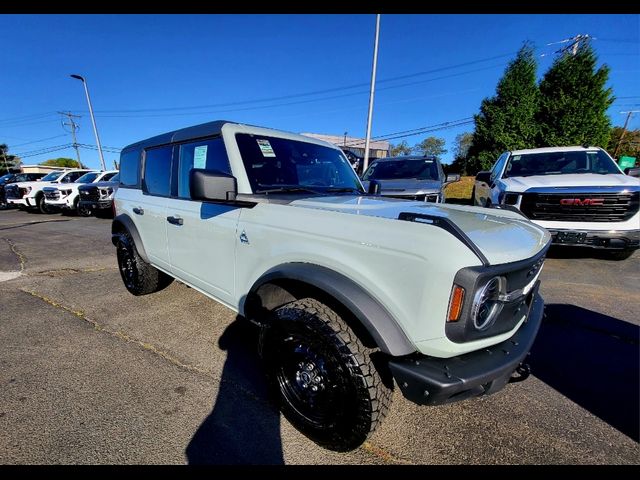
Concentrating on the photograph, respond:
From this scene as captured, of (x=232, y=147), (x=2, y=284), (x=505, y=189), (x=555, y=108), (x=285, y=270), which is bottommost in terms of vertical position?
(x=2, y=284)

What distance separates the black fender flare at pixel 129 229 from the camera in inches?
142

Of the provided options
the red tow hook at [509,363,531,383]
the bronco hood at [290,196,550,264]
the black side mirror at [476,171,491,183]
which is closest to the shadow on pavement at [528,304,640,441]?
the red tow hook at [509,363,531,383]

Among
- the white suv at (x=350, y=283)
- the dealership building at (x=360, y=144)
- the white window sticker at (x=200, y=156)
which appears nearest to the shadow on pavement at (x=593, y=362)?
the white suv at (x=350, y=283)

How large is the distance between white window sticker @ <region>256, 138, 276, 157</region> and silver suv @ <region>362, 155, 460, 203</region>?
3.56 metres

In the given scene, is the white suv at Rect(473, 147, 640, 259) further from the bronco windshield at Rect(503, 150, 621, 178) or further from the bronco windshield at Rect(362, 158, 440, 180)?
the bronco windshield at Rect(362, 158, 440, 180)

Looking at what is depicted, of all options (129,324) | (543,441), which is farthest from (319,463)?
Answer: (129,324)

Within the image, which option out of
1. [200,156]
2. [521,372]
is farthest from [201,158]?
[521,372]

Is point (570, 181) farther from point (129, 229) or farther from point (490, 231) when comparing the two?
point (129, 229)

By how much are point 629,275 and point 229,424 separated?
615 centimetres

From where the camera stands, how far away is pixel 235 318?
336 cm

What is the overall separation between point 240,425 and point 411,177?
6378mm

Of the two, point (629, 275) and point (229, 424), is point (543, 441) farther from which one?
point (629, 275)

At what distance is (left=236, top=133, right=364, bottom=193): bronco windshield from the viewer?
2.32m

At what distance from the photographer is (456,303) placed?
1.32m
